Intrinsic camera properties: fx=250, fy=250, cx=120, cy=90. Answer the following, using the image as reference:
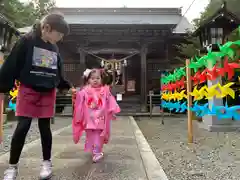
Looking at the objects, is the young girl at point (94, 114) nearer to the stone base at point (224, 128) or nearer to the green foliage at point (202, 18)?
the stone base at point (224, 128)

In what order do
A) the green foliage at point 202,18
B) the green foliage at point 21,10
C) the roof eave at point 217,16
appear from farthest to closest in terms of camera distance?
the green foliage at point 21,10 → the green foliage at point 202,18 → the roof eave at point 217,16

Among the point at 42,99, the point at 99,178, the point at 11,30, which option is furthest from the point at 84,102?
the point at 11,30

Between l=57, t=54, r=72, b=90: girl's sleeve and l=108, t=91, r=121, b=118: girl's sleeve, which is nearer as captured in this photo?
l=57, t=54, r=72, b=90: girl's sleeve

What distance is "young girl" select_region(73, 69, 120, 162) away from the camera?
3.22m

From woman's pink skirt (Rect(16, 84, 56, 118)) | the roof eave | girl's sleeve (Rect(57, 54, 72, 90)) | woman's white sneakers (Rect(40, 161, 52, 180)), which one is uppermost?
the roof eave

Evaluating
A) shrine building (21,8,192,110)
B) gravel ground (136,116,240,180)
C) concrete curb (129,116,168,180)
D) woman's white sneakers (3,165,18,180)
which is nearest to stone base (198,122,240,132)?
gravel ground (136,116,240,180)

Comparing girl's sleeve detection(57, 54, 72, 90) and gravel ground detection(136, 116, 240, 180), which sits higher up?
girl's sleeve detection(57, 54, 72, 90)

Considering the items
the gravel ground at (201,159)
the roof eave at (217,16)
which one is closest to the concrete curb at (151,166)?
the gravel ground at (201,159)

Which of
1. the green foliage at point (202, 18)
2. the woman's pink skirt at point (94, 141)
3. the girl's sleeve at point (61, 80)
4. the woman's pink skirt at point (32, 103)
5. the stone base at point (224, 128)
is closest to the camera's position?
the woman's pink skirt at point (32, 103)

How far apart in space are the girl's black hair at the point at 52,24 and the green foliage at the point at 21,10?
9.54m

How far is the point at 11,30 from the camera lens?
615cm

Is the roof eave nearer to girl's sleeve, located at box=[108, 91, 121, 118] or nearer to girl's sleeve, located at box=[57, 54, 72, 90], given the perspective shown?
girl's sleeve, located at box=[108, 91, 121, 118]

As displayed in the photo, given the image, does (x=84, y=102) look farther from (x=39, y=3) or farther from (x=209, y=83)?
(x=39, y=3)

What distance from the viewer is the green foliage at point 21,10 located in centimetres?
1590
